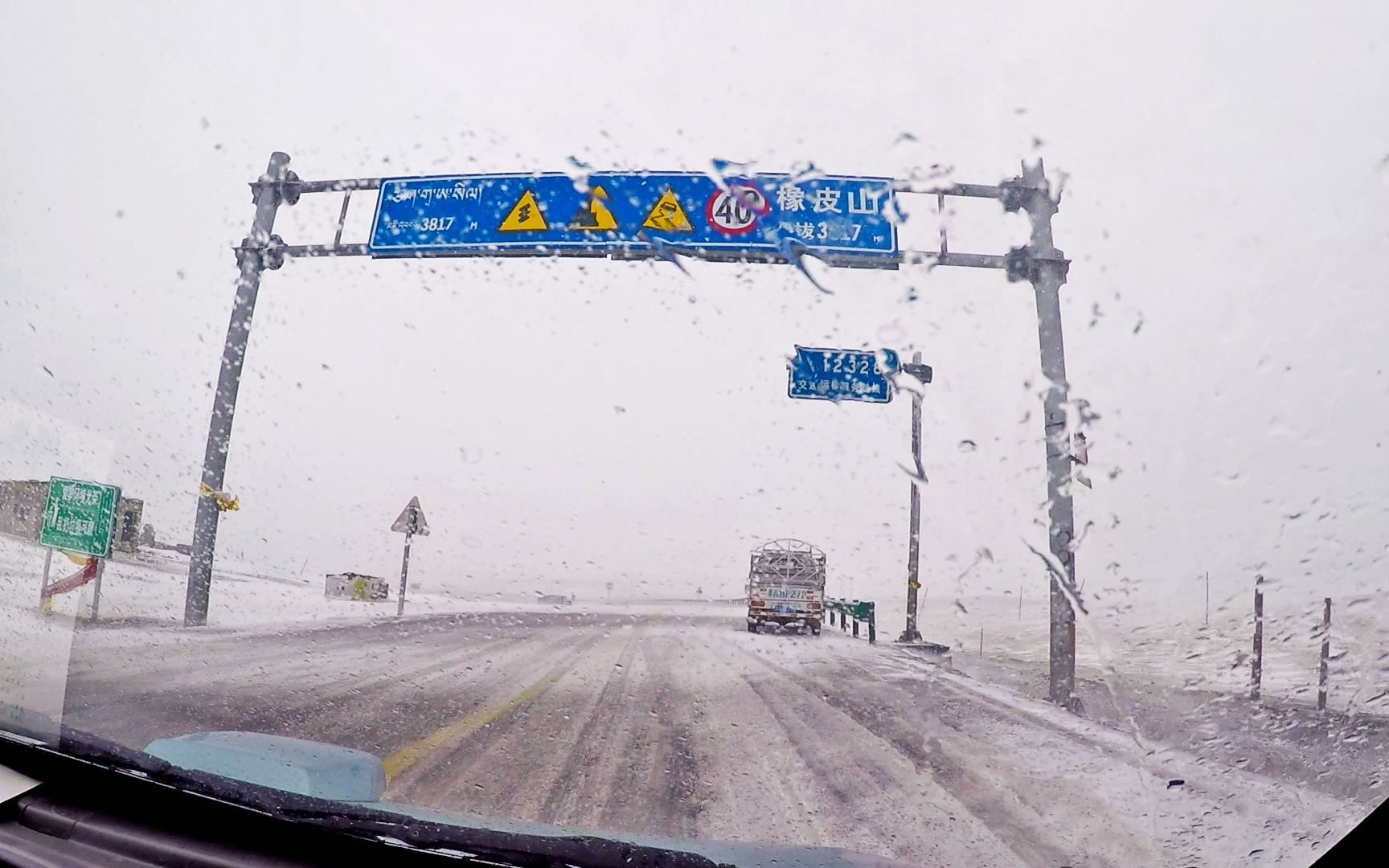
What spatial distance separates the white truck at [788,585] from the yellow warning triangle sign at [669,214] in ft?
5.64

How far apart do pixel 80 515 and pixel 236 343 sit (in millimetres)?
1105

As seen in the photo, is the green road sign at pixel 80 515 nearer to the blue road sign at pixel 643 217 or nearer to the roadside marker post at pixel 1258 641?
the blue road sign at pixel 643 217

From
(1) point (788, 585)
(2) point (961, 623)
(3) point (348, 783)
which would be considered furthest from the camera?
(1) point (788, 585)

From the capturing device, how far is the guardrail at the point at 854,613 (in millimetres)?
3031

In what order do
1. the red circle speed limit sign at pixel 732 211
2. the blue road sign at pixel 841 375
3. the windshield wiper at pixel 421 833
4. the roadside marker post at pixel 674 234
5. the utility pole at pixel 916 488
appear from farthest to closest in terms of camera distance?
the red circle speed limit sign at pixel 732 211, the blue road sign at pixel 841 375, the utility pole at pixel 916 488, the roadside marker post at pixel 674 234, the windshield wiper at pixel 421 833

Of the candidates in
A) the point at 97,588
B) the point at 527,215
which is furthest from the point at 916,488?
the point at 97,588

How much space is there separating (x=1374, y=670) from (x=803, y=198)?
2.56m

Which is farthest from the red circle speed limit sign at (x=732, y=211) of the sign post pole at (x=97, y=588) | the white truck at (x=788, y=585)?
the sign post pole at (x=97, y=588)

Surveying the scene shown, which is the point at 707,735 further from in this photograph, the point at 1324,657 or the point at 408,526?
the point at 1324,657

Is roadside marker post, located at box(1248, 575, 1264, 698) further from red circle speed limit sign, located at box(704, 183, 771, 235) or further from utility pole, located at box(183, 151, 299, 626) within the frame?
utility pole, located at box(183, 151, 299, 626)

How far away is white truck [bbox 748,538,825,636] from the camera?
2.87m

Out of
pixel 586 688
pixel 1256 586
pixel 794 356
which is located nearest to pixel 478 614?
pixel 586 688

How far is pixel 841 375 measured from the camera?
295cm

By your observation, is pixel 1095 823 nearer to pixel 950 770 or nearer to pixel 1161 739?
pixel 1161 739
